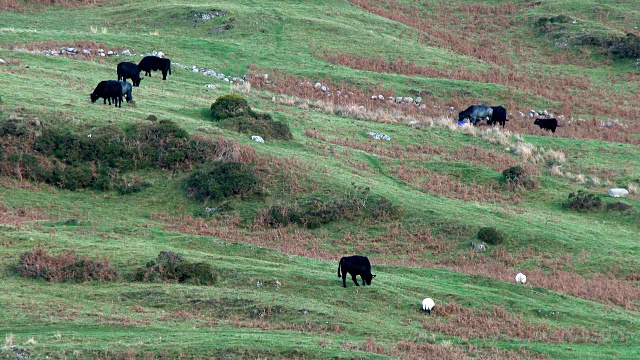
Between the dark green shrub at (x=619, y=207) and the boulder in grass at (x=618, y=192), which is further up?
the boulder in grass at (x=618, y=192)

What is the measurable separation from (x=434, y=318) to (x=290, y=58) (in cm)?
3970

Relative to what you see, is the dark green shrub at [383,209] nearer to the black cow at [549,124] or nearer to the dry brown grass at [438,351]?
the dry brown grass at [438,351]

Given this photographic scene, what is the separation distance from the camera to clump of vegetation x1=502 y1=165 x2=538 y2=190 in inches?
1560

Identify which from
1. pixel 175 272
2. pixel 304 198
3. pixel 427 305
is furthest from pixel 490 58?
pixel 175 272

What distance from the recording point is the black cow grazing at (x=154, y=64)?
49.8 meters

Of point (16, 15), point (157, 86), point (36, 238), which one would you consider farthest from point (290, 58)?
point (36, 238)

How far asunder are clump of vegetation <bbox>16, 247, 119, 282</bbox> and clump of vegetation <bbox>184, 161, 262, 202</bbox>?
10.2 meters

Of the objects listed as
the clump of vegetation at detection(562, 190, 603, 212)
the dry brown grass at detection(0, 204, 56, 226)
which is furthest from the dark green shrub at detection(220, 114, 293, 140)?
the clump of vegetation at detection(562, 190, 603, 212)

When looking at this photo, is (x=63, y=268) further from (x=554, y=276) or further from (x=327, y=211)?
(x=554, y=276)

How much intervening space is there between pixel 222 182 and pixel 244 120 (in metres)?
6.49

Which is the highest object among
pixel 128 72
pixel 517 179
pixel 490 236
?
pixel 128 72

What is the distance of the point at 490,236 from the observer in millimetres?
32906

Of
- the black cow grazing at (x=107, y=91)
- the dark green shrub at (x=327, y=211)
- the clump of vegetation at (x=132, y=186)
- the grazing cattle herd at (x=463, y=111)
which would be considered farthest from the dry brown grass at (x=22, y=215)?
the grazing cattle herd at (x=463, y=111)

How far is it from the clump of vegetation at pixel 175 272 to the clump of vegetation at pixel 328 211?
343 inches
